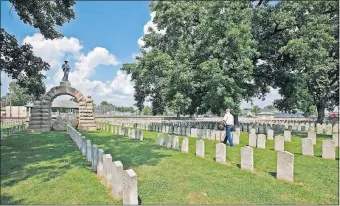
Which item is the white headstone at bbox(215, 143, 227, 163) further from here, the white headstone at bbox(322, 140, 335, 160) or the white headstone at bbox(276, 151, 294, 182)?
the white headstone at bbox(322, 140, 335, 160)

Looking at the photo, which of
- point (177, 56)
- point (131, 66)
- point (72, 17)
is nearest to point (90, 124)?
point (131, 66)

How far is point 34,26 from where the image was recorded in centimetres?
1251

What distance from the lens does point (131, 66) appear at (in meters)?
25.3

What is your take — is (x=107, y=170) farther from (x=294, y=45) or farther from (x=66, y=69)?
(x=66, y=69)

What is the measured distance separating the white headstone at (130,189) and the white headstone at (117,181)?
0.37 meters

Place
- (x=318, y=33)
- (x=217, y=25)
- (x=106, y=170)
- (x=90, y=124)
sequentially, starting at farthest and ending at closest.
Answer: (x=90, y=124)
(x=318, y=33)
(x=217, y=25)
(x=106, y=170)

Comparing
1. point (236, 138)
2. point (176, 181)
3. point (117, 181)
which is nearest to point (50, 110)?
point (236, 138)

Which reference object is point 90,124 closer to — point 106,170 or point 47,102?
point 47,102

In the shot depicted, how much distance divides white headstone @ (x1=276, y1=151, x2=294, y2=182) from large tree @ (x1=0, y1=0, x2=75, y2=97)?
1063 cm

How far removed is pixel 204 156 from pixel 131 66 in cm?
1650

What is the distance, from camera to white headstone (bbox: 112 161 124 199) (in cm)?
541

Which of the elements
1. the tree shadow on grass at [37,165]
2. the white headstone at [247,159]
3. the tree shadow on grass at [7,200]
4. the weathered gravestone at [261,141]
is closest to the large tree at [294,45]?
the weathered gravestone at [261,141]

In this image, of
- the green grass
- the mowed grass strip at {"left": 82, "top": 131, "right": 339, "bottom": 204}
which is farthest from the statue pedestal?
the mowed grass strip at {"left": 82, "top": 131, "right": 339, "bottom": 204}

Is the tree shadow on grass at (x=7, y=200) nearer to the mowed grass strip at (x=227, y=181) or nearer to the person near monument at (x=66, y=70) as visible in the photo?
the mowed grass strip at (x=227, y=181)
